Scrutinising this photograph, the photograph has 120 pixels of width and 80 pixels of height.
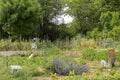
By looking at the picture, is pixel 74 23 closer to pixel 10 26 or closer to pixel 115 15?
pixel 115 15

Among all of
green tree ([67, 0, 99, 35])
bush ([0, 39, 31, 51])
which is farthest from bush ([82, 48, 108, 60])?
green tree ([67, 0, 99, 35])

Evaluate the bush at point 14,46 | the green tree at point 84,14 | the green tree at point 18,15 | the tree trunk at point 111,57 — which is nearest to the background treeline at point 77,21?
the green tree at point 84,14

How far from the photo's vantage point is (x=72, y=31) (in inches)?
893

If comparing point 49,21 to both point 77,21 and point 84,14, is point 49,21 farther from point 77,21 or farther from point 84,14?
point 84,14

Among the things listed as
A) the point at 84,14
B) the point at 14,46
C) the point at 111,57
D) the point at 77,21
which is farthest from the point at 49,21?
the point at 111,57

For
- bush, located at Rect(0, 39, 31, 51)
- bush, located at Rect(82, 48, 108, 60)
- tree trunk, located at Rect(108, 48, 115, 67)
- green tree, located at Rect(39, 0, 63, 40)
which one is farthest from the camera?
green tree, located at Rect(39, 0, 63, 40)

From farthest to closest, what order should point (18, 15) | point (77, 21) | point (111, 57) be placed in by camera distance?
point (77, 21) < point (18, 15) < point (111, 57)

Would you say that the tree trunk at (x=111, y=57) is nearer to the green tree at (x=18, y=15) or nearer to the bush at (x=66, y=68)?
the bush at (x=66, y=68)

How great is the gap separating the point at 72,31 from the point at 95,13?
2087mm

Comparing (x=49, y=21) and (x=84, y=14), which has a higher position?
(x=84, y=14)

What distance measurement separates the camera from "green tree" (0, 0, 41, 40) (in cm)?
1786

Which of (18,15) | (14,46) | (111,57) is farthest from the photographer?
(18,15)

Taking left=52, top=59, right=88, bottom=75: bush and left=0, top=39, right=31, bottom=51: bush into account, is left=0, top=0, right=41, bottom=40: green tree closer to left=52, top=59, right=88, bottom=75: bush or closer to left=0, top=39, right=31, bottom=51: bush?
left=0, top=39, right=31, bottom=51: bush

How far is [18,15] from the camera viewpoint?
702 inches
